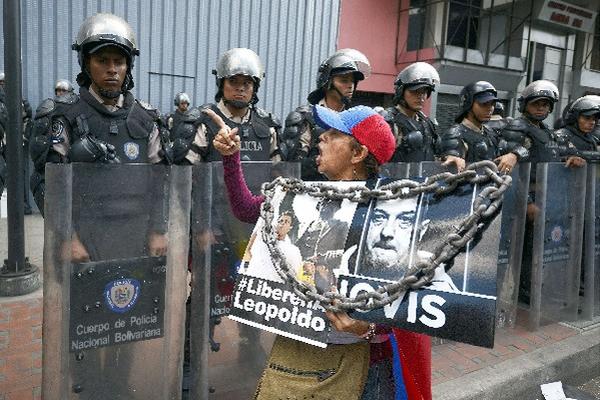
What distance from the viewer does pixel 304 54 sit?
11.0m

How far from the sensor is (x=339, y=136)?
202cm

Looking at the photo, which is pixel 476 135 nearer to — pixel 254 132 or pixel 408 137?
pixel 408 137

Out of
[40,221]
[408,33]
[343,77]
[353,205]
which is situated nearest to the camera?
[353,205]

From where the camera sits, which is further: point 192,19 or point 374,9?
point 374,9

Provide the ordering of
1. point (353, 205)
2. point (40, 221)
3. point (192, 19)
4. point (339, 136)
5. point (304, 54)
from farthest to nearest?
Result: 1. point (304, 54)
2. point (192, 19)
3. point (40, 221)
4. point (339, 136)
5. point (353, 205)

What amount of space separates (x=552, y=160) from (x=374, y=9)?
821 cm

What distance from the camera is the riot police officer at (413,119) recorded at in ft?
16.2

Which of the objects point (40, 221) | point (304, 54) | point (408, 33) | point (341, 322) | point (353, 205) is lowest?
point (40, 221)

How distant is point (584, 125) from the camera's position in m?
5.84

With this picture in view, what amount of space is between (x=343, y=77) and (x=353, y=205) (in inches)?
127

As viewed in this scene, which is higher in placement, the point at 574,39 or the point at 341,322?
the point at 574,39

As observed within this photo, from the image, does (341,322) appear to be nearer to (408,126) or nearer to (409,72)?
(408,126)

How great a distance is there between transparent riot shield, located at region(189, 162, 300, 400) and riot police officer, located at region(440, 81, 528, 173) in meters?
2.52

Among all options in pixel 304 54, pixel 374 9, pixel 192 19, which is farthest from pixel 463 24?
pixel 192 19
